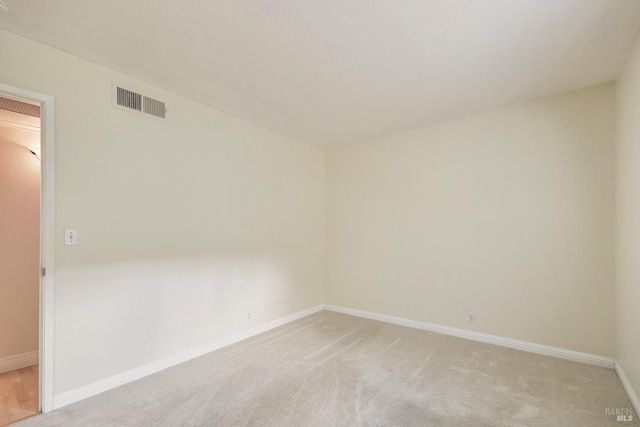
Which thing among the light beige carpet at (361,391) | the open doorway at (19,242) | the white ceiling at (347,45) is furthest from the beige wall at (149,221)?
the open doorway at (19,242)

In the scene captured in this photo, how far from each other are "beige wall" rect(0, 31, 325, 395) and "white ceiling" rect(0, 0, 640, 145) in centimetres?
29

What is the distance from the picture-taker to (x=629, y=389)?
2.27m

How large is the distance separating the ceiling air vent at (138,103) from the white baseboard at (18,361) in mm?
2700

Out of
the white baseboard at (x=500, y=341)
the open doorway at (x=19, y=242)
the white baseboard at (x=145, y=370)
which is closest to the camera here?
the white baseboard at (x=145, y=370)

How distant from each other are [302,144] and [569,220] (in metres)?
3.35

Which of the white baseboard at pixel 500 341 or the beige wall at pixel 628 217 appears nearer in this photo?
the beige wall at pixel 628 217

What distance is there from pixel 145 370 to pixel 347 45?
3152 millimetres

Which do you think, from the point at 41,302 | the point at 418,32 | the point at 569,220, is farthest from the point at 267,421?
the point at 569,220

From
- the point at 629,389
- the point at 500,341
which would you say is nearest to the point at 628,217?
the point at 629,389

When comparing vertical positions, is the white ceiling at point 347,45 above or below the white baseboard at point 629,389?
above

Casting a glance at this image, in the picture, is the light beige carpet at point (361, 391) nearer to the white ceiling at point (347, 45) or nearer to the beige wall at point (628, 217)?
the beige wall at point (628, 217)

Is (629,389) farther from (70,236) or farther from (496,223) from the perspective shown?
(70,236)

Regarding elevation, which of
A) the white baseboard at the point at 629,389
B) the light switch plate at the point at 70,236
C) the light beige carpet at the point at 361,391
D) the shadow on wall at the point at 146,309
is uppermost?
the light switch plate at the point at 70,236

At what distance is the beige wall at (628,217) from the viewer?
211 centimetres
